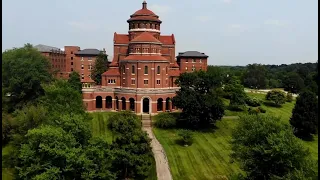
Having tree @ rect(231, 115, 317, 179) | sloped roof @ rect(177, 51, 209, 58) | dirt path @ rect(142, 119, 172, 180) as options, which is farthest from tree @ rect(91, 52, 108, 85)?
tree @ rect(231, 115, 317, 179)

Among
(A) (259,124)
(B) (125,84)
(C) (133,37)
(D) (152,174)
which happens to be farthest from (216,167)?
(C) (133,37)

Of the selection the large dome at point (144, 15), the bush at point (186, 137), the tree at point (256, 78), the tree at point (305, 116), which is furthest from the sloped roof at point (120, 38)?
the tree at point (256, 78)

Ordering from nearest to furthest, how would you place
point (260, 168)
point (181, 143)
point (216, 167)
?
point (260, 168) → point (216, 167) → point (181, 143)

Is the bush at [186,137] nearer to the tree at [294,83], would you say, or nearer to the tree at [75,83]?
the tree at [75,83]

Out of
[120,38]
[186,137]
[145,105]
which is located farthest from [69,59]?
[186,137]

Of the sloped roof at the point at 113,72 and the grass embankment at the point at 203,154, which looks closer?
the grass embankment at the point at 203,154

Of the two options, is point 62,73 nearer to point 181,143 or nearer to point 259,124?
point 181,143
